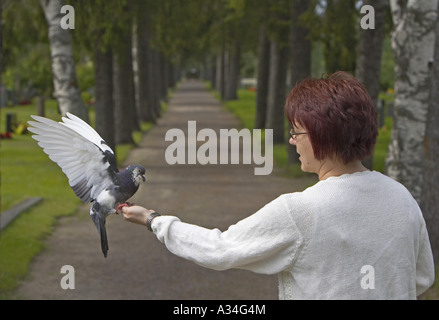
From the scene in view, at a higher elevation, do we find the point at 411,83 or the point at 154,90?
the point at 411,83

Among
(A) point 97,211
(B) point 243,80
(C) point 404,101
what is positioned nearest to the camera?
(A) point 97,211

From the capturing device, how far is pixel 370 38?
10.1 metres

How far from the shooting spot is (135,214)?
2.16 metres

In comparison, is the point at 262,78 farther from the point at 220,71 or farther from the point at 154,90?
the point at 220,71

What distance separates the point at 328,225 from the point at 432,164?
20.7 ft

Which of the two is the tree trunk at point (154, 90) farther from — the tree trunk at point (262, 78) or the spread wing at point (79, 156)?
the spread wing at point (79, 156)

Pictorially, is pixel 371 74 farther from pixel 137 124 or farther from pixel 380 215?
pixel 137 124

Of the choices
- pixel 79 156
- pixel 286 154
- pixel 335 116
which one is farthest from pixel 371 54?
pixel 286 154

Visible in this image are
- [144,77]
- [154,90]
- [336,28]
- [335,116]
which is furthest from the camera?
[154,90]

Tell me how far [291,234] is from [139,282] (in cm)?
677

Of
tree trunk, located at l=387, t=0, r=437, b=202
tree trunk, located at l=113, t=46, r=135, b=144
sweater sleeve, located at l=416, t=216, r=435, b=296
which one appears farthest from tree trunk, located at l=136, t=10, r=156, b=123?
sweater sleeve, located at l=416, t=216, r=435, b=296

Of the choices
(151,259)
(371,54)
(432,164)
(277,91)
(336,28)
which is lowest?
(151,259)

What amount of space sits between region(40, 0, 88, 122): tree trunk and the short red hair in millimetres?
1090
